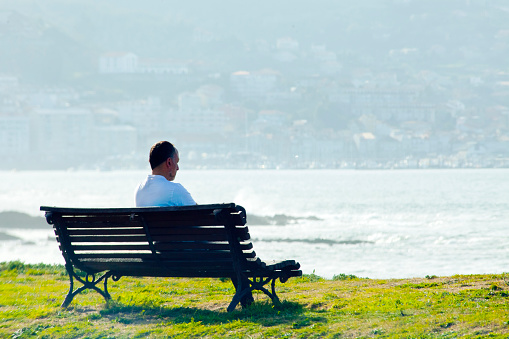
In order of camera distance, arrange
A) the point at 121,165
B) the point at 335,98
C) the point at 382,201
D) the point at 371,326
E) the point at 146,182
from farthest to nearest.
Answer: the point at 335,98 < the point at 121,165 < the point at 382,201 < the point at 146,182 < the point at 371,326

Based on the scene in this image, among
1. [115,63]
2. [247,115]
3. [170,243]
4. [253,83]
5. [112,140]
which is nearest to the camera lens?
[170,243]

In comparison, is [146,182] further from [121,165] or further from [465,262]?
[121,165]

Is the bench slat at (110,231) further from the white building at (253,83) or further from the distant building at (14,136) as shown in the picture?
the white building at (253,83)

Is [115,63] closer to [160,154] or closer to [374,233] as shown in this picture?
[374,233]

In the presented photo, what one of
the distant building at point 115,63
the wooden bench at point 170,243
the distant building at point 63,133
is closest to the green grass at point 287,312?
the wooden bench at point 170,243

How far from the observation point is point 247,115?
17188 centimetres

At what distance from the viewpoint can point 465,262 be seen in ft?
84.2

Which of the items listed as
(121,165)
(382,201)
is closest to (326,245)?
(382,201)

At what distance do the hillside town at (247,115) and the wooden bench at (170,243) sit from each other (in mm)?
146196

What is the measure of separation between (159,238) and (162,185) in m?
0.39

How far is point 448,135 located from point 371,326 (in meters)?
157

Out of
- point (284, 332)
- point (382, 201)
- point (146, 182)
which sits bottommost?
point (284, 332)

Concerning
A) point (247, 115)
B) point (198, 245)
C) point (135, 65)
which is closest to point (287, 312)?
point (198, 245)

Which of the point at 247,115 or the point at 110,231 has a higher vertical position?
the point at 247,115
